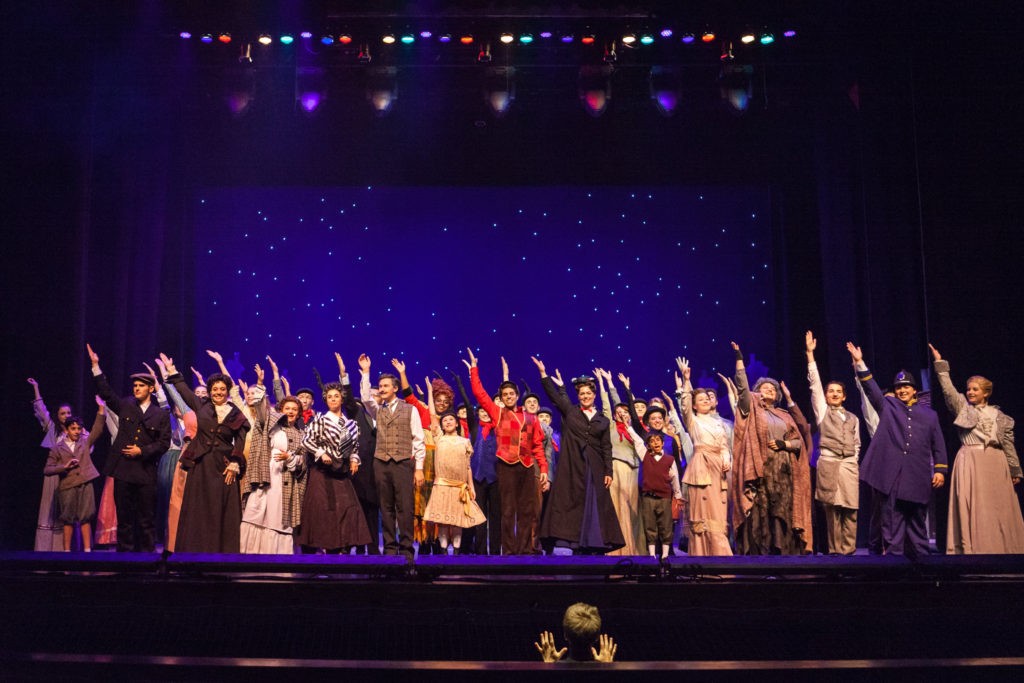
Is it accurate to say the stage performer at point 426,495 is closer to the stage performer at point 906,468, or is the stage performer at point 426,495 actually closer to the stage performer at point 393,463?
the stage performer at point 393,463

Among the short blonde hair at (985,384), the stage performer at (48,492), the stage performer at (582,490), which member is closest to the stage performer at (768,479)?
the stage performer at (582,490)

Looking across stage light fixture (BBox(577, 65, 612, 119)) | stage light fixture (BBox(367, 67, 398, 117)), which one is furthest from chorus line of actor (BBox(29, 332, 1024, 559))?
stage light fixture (BBox(577, 65, 612, 119))

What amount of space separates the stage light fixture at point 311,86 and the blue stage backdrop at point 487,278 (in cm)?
182

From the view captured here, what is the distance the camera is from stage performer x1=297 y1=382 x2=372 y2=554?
18.6ft

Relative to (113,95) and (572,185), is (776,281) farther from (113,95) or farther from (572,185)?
(113,95)

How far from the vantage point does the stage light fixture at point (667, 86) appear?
25.1 ft

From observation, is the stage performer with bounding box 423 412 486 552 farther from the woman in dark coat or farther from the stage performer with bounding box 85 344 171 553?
the stage performer with bounding box 85 344 171 553

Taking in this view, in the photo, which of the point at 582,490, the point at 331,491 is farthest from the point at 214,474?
the point at 582,490

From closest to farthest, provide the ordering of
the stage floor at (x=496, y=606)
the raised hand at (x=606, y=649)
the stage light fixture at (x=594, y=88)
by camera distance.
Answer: the raised hand at (x=606, y=649) < the stage floor at (x=496, y=606) < the stage light fixture at (x=594, y=88)

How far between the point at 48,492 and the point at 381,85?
4.35m

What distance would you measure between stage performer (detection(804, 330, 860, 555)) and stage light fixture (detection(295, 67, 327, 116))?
4617mm

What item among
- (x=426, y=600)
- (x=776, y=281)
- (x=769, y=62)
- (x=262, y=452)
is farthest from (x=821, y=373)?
(x=426, y=600)

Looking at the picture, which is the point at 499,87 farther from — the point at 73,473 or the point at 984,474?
the point at 984,474

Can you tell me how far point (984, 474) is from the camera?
20.8 feet
